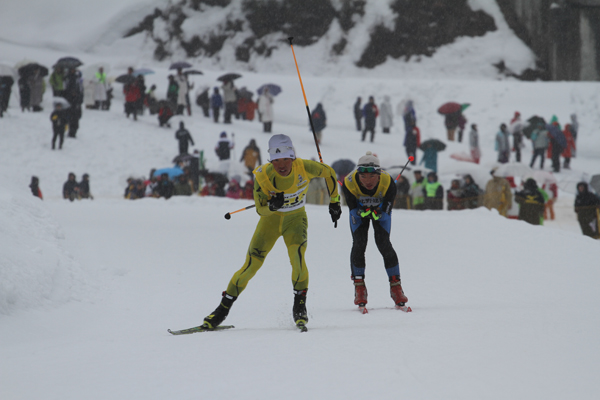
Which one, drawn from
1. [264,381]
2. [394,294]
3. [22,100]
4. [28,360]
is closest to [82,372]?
[28,360]

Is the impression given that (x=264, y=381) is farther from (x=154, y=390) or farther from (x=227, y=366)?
(x=154, y=390)

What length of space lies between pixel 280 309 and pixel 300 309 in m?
1.34

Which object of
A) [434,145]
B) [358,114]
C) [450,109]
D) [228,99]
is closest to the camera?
[434,145]

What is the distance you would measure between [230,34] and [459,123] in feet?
83.9

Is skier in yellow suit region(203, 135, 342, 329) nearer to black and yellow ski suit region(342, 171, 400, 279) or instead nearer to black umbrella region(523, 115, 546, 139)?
black and yellow ski suit region(342, 171, 400, 279)

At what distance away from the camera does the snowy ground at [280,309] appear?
3.45 m

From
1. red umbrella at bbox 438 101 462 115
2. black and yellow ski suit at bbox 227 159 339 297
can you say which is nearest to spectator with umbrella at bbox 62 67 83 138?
red umbrella at bbox 438 101 462 115

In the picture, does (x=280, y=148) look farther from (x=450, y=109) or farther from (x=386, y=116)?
(x=386, y=116)

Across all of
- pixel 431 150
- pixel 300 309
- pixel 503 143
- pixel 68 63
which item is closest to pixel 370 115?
pixel 503 143

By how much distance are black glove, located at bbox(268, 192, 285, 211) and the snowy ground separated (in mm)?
1029

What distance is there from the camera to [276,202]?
4.92 meters

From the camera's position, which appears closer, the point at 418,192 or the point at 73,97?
the point at 418,192

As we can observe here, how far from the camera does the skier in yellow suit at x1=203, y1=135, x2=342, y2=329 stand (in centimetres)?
494

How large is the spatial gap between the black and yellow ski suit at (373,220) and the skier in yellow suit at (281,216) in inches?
27.8
